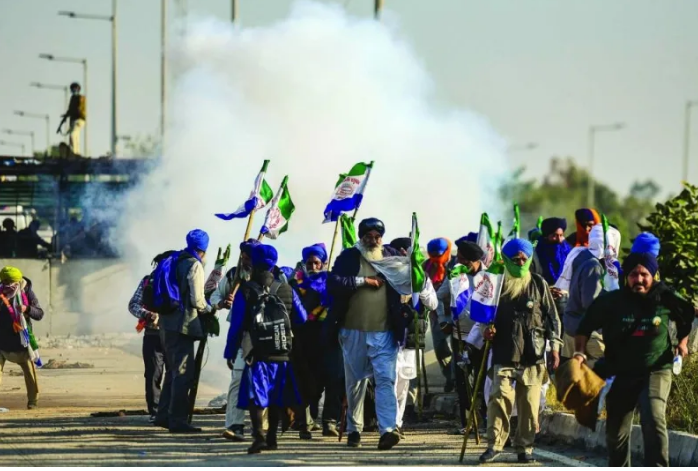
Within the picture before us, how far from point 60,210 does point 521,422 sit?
85.1 feet

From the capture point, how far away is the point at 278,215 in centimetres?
1561

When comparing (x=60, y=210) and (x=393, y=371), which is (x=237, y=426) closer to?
(x=393, y=371)

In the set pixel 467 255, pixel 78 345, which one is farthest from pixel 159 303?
pixel 78 345

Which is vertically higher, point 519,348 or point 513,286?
point 513,286

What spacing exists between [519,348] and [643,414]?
5.68ft

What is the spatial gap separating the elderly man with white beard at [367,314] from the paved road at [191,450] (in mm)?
497

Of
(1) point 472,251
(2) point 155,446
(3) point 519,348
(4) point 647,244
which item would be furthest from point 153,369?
(4) point 647,244

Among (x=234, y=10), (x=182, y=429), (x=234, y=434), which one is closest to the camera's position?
(x=234, y=434)

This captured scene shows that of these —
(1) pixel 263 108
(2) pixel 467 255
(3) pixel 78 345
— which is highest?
(1) pixel 263 108

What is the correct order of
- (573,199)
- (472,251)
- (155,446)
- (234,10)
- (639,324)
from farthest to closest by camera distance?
(573,199) < (234,10) < (472,251) < (155,446) < (639,324)

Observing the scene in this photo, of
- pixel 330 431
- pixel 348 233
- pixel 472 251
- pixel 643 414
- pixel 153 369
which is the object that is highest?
pixel 348 233

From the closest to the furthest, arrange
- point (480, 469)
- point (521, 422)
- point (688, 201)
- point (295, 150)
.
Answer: point (480, 469), point (521, 422), point (688, 201), point (295, 150)

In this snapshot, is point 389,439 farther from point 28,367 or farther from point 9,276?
point 9,276

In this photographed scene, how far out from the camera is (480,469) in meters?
10.5
